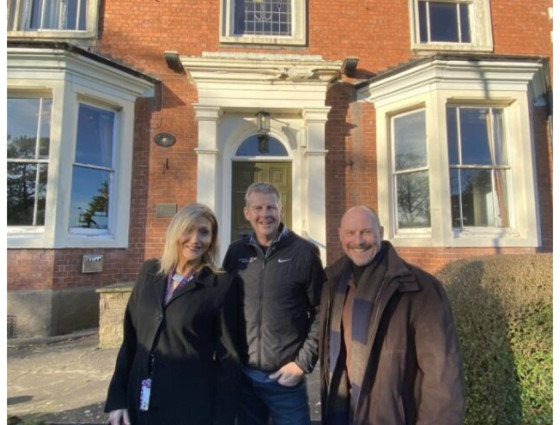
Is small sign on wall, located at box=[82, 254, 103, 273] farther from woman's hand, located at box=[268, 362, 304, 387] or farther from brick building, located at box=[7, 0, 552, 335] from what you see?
woman's hand, located at box=[268, 362, 304, 387]

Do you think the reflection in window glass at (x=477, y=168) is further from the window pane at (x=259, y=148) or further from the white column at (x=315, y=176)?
the window pane at (x=259, y=148)

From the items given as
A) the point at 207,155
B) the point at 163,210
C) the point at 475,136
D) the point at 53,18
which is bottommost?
the point at 163,210

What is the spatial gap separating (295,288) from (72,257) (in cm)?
492

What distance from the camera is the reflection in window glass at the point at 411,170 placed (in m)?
6.37

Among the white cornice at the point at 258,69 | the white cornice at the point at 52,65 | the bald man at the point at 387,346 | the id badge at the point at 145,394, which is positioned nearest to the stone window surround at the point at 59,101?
the white cornice at the point at 52,65

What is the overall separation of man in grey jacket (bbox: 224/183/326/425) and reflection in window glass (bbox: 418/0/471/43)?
22.2ft

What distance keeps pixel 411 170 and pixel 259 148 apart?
2786mm

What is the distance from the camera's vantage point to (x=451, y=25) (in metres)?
7.35

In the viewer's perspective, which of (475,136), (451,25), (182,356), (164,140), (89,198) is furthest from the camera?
(451,25)

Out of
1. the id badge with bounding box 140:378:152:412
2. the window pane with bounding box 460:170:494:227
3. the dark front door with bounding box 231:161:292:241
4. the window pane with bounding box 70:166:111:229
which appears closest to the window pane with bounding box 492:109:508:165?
the window pane with bounding box 460:170:494:227

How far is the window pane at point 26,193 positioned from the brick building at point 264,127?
0.02 m

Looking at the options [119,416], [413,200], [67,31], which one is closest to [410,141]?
[413,200]

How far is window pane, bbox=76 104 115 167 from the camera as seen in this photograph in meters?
6.14

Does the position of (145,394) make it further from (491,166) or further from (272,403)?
(491,166)
